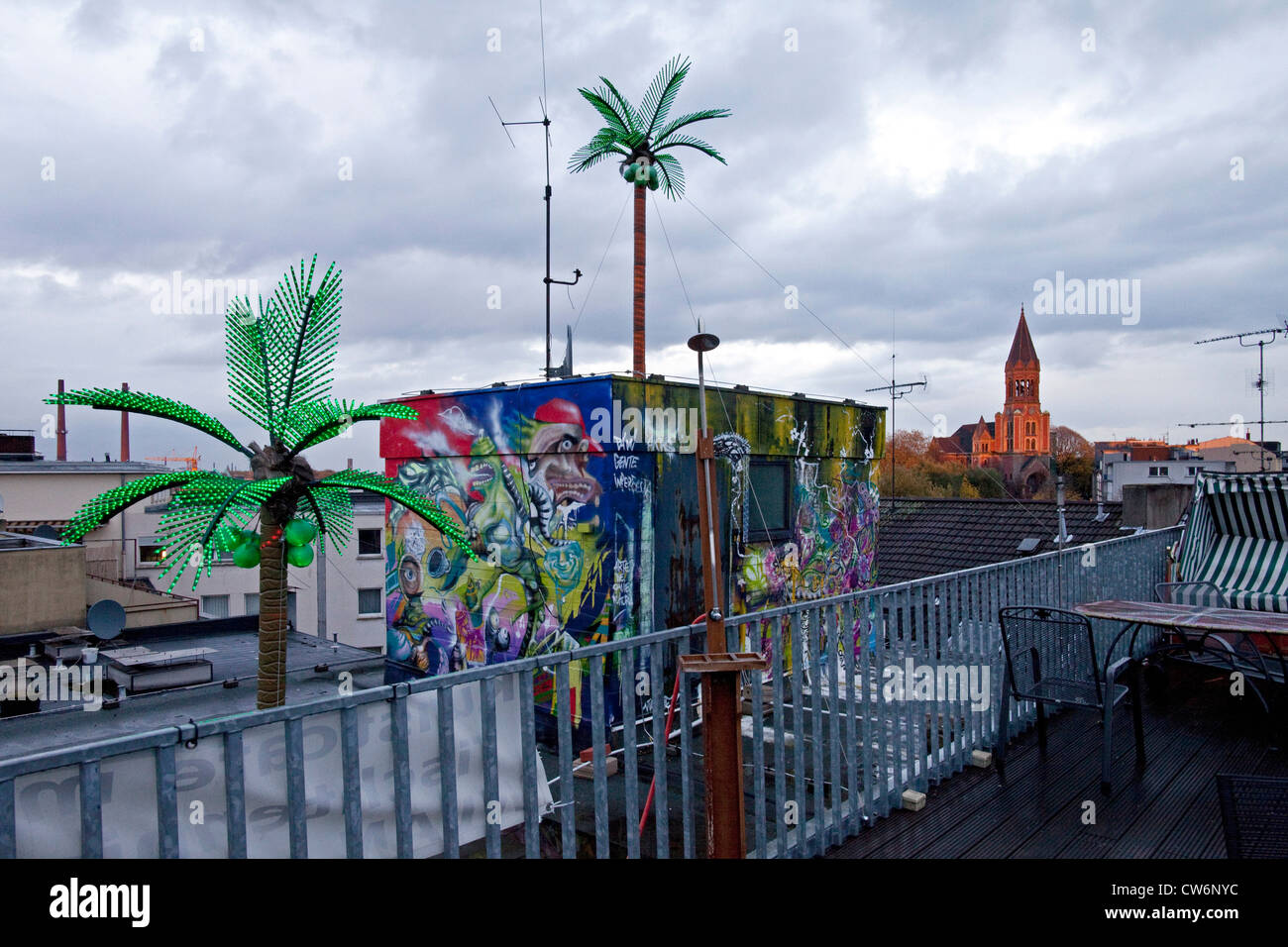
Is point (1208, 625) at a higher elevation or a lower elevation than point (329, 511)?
lower

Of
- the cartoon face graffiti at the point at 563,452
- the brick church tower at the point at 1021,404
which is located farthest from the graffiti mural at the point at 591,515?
the brick church tower at the point at 1021,404

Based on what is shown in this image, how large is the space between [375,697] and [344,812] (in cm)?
35

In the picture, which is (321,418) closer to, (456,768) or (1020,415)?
(456,768)

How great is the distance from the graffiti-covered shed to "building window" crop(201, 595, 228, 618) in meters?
21.1

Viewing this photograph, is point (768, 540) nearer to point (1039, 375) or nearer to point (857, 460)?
point (857, 460)

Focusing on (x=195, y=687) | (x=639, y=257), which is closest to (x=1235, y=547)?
(x=639, y=257)

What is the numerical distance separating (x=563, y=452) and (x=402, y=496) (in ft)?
17.1

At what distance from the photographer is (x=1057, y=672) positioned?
19.1 feet

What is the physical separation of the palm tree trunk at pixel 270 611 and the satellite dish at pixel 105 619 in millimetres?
12413

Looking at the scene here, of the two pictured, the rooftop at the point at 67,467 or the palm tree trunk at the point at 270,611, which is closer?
the palm tree trunk at the point at 270,611

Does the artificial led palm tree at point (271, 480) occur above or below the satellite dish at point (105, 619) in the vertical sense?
above

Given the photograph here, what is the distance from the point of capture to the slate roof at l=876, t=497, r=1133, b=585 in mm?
16469

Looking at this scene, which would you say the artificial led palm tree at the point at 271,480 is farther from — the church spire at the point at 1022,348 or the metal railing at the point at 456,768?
the church spire at the point at 1022,348

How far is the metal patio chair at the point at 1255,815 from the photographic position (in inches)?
99.0
